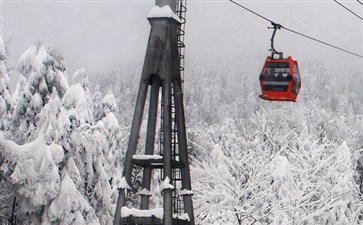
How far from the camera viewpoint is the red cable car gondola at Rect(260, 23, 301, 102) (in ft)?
62.2

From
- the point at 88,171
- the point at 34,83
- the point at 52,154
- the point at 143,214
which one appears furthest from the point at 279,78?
the point at 88,171

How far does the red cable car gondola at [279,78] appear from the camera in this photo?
18.9 meters

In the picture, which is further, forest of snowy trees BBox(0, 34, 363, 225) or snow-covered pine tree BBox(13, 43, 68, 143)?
snow-covered pine tree BBox(13, 43, 68, 143)

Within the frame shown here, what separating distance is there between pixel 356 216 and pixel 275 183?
383 inches

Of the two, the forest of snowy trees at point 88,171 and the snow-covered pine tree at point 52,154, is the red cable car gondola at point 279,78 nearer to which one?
the forest of snowy trees at point 88,171

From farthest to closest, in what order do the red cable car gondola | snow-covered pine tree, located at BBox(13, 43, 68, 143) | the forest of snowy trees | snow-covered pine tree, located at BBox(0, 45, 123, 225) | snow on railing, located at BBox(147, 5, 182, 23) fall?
snow-covered pine tree, located at BBox(13, 43, 68, 143) → the forest of snowy trees → snow-covered pine tree, located at BBox(0, 45, 123, 225) → the red cable car gondola → snow on railing, located at BBox(147, 5, 182, 23)

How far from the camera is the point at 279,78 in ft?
62.3

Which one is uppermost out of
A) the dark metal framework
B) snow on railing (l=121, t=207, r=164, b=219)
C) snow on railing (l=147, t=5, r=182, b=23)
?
snow on railing (l=147, t=5, r=182, b=23)

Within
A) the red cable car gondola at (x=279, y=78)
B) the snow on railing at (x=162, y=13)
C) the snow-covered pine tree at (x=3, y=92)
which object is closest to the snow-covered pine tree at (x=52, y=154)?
the snow-covered pine tree at (x=3, y=92)

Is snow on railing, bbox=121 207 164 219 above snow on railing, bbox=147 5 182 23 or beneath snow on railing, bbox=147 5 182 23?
beneath

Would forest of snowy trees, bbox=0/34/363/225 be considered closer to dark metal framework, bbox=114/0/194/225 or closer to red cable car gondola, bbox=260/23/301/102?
red cable car gondola, bbox=260/23/301/102

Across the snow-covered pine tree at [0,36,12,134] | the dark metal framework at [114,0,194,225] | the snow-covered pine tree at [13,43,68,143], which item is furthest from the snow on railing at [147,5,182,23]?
the snow-covered pine tree at [0,36,12,134]

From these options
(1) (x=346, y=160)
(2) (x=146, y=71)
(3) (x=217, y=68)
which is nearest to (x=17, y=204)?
Answer: (2) (x=146, y=71)

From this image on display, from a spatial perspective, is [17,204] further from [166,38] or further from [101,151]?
[166,38]
